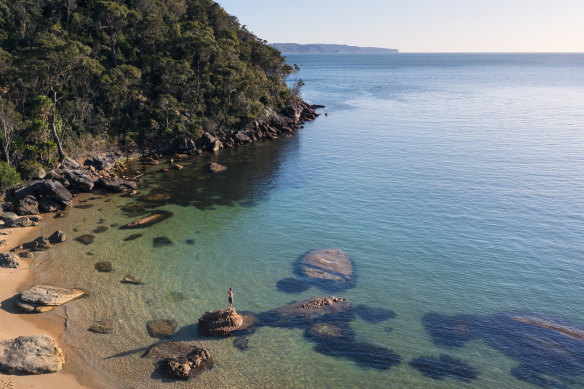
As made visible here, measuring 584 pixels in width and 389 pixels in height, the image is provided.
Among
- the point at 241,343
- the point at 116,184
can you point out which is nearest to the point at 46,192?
the point at 116,184

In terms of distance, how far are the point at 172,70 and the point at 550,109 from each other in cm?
10910

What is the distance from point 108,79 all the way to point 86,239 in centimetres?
3678

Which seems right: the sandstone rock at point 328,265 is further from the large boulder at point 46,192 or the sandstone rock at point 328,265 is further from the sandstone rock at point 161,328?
the large boulder at point 46,192

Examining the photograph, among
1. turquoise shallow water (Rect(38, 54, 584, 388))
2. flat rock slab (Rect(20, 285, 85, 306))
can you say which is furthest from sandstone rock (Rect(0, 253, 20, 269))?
flat rock slab (Rect(20, 285, 85, 306))

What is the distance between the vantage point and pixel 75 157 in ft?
196

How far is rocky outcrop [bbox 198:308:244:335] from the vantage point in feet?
86.2

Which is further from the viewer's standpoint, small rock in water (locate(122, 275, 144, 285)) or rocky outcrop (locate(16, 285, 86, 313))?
small rock in water (locate(122, 275, 144, 285))

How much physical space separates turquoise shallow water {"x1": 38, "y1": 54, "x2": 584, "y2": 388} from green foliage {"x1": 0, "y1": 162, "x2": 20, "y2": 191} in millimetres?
9700

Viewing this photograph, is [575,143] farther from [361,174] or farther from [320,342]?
[320,342]

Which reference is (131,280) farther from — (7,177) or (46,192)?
(7,177)

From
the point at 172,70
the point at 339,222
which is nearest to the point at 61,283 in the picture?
the point at 339,222

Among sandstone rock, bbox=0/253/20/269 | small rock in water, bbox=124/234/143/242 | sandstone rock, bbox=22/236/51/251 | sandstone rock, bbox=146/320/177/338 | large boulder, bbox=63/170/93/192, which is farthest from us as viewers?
large boulder, bbox=63/170/93/192

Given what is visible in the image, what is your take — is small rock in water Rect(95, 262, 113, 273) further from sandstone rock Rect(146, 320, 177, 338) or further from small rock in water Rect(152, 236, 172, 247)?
sandstone rock Rect(146, 320, 177, 338)

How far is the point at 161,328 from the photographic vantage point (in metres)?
26.7
